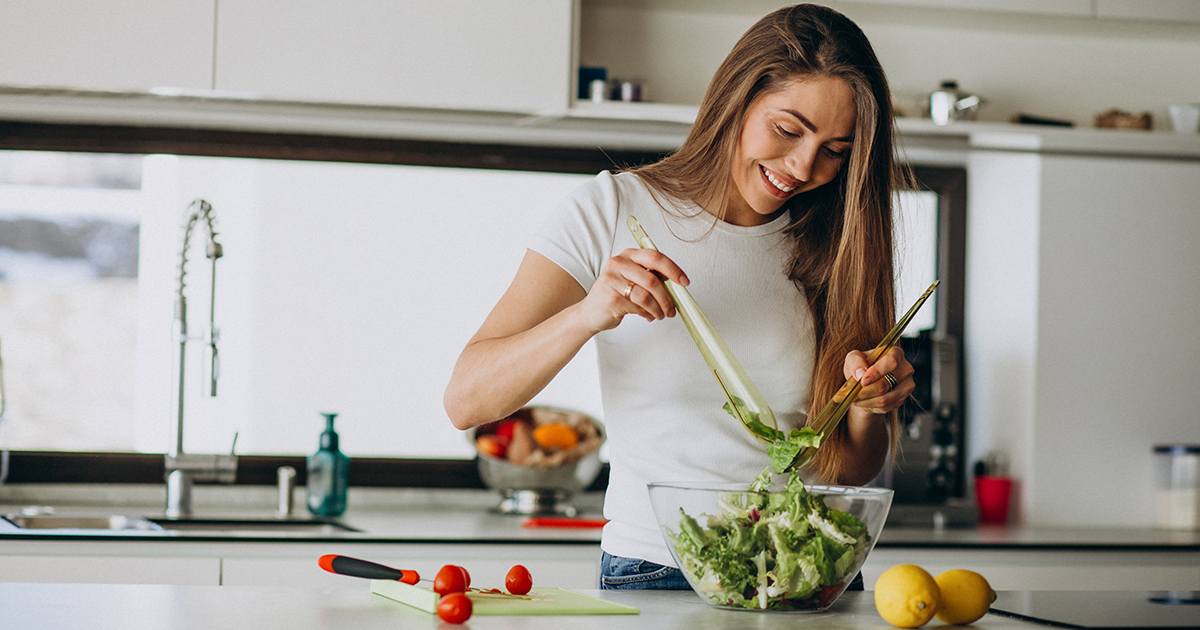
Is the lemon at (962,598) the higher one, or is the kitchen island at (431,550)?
the lemon at (962,598)

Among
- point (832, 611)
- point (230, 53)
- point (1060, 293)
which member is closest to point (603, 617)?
point (832, 611)

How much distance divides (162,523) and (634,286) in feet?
4.98

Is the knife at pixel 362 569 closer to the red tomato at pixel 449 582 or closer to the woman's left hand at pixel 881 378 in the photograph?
the red tomato at pixel 449 582

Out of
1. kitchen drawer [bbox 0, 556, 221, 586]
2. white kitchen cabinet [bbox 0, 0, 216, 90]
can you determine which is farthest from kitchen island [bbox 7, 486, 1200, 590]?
white kitchen cabinet [bbox 0, 0, 216, 90]

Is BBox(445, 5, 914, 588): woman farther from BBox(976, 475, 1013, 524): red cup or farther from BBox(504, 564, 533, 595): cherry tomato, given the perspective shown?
BBox(976, 475, 1013, 524): red cup

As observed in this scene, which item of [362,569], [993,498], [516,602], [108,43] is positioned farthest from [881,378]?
[108,43]

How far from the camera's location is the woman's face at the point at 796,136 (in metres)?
1.28

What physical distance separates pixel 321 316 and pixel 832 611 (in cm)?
181

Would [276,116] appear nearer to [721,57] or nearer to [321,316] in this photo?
[321,316]

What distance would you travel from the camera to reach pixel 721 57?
266 cm

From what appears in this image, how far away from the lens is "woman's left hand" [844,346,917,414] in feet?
3.76

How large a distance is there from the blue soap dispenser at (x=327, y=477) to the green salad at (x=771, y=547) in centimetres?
141

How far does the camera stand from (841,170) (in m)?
1.42

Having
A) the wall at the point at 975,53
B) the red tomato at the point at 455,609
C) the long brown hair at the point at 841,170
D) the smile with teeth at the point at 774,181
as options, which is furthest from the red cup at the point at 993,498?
the red tomato at the point at 455,609
